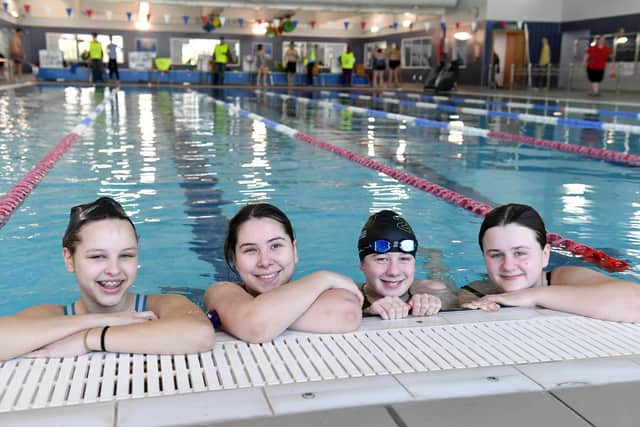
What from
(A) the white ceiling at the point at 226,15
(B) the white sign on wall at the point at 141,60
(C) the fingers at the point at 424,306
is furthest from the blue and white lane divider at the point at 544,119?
(B) the white sign on wall at the point at 141,60

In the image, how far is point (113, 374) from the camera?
5.76 ft

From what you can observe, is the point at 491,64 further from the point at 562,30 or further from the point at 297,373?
the point at 297,373

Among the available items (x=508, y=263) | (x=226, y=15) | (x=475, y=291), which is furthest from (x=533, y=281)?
(x=226, y=15)

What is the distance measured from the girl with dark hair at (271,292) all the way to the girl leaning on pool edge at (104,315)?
117 mm

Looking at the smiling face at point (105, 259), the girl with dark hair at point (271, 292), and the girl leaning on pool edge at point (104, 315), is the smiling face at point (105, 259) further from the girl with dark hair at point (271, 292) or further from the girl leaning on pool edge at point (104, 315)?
the girl with dark hair at point (271, 292)

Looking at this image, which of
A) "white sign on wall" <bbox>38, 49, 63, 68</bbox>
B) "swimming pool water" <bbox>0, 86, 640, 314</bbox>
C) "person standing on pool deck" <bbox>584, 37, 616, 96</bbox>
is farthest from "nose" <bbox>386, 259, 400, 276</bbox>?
"white sign on wall" <bbox>38, 49, 63, 68</bbox>

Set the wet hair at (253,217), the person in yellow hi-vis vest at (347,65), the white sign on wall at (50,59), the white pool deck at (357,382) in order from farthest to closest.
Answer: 1. the person in yellow hi-vis vest at (347,65)
2. the white sign on wall at (50,59)
3. the wet hair at (253,217)
4. the white pool deck at (357,382)

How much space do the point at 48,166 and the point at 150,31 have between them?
28.0 metres

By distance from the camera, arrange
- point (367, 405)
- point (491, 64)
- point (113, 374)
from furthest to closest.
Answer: point (491, 64) → point (113, 374) → point (367, 405)

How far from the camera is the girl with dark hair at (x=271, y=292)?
6.64 ft

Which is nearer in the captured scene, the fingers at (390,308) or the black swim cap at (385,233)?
the fingers at (390,308)

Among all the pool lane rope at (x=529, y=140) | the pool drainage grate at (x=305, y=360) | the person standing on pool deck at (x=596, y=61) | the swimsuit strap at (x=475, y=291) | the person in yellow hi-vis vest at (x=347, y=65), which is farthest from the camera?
the person in yellow hi-vis vest at (x=347, y=65)

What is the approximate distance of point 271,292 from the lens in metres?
2.10

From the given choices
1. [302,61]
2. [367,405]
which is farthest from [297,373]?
[302,61]
